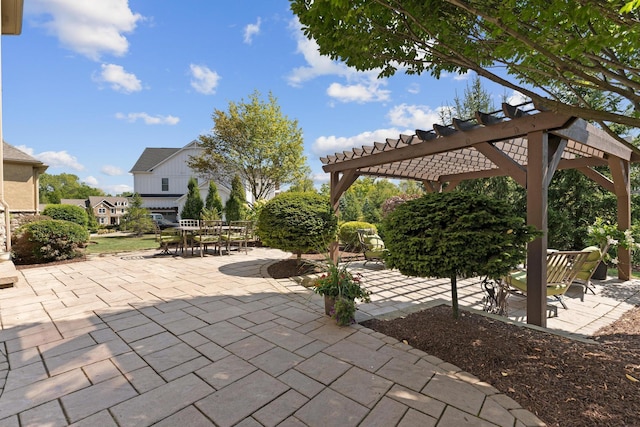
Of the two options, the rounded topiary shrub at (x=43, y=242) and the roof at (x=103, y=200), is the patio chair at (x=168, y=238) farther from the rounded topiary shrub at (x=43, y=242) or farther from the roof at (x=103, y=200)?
the roof at (x=103, y=200)

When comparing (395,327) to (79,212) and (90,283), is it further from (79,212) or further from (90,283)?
(79,212)

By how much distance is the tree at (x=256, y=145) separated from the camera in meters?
14.0

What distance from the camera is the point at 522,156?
5.89 meters

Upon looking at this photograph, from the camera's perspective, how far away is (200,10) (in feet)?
19.2

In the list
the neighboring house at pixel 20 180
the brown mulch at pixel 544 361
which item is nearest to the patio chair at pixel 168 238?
the neighboring house at pixel 20 180

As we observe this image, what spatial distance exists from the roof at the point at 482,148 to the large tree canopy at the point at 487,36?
50 centimetres

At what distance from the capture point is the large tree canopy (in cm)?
197

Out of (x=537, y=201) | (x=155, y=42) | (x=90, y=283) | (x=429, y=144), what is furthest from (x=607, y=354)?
(x=155, y=42)

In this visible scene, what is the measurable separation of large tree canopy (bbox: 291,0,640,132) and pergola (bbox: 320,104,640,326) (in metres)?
0.57

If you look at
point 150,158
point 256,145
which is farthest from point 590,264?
point 150,158

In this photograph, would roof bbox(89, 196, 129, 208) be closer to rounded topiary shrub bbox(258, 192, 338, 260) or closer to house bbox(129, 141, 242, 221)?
house bbox(129, 141, 242, 221)

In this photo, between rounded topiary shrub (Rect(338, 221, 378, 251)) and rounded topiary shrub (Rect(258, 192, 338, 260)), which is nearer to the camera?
rounded topiary shrub (Rect(258, 192, 338, 260))

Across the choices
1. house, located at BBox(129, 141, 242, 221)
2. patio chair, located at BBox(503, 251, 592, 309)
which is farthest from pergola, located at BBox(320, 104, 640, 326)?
house, located at BBox(129, 141, 242, 221)

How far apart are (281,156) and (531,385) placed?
13.8 m
